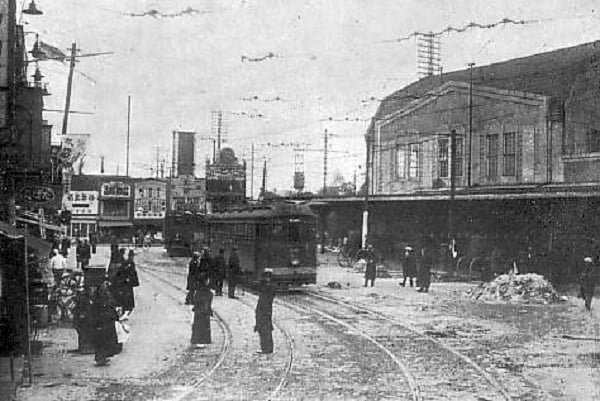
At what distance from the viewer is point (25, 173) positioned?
1241 cm

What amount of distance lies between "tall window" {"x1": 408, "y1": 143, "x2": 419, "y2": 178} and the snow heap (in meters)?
12.7

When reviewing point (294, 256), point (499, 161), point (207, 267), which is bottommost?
point (207, 267)

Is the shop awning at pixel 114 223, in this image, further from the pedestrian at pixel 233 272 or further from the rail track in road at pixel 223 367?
the rail track in road at pixel 223 367

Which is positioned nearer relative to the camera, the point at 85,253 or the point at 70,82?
the point at 70,82

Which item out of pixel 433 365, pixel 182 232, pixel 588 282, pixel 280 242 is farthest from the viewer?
pixel 182 232

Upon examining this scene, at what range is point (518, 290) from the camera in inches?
771

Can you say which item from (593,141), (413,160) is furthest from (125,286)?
(413,160)

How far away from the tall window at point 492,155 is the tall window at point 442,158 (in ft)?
7.32

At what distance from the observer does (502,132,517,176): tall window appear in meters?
28.0

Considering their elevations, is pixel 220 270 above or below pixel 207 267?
below

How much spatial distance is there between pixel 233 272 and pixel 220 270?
31.3 inches

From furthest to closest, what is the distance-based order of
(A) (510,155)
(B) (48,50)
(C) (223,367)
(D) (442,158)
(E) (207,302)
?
(D) (442,158) < (A) (510,155) < (B) (48,50) < (E) (207,302) < (C) (223,367)

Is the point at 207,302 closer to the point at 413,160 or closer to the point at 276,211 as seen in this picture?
the point at 276,211

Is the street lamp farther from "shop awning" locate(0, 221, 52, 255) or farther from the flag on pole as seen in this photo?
"shop awning" locate(0, 221, 52, 255)
